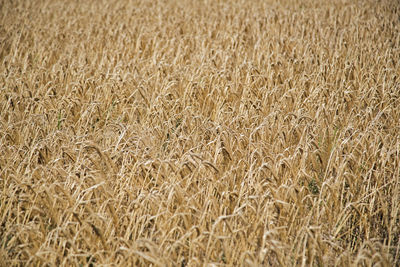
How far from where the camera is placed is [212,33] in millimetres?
6301

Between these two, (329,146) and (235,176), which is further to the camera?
(329,146)

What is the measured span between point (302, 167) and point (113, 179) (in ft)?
3.90

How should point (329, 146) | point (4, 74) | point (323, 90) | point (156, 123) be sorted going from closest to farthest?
point (329, 146)
point (156, 123)
point (323, 90)
point (4, 74)

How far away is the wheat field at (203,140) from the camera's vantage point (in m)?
1.93

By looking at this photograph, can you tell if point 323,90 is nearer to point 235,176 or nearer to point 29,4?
point 235,176

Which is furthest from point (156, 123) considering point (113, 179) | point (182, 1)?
point (182, 1)

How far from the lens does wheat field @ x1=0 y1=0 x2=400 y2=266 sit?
193 centimetres

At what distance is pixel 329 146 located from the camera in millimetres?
2822

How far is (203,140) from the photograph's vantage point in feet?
8.91

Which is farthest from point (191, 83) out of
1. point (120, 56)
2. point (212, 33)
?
point (212, 33)

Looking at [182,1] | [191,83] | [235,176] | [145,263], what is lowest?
[145,263]

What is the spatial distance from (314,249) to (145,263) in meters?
0.80

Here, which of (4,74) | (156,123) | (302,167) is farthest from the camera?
(4,74)

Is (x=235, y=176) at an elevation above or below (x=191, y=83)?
below
